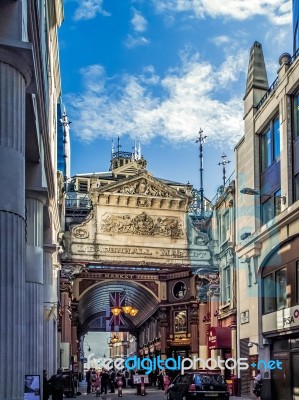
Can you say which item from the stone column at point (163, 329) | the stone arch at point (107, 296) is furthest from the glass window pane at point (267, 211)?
the stone column at point (163, 329)

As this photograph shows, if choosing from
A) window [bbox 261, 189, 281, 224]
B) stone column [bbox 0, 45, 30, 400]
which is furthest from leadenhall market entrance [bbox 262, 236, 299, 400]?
stone column [bbox 0, 45, 30, 400]

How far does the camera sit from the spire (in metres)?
35.3

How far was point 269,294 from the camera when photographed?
3186cm

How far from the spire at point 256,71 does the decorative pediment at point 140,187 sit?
48.5 ft

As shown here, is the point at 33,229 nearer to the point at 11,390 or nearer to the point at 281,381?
the point at 11,390

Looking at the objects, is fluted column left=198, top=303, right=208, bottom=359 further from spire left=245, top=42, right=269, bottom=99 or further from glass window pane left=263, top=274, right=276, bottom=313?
spire left=245, top=42, right=269, bottom=99

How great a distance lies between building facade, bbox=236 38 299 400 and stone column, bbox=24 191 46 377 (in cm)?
994

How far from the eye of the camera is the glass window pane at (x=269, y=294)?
31470mm

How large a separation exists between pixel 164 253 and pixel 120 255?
3.21 m

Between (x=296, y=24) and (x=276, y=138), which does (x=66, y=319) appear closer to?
(x=276, y=138)

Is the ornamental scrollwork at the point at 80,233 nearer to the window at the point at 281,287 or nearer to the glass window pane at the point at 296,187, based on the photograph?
the window at the point at 281,287

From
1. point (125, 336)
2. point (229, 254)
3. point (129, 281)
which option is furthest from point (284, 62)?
point (125, 336)

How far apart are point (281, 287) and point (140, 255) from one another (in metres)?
19.9

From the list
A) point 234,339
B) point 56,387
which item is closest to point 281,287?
point 234,339
